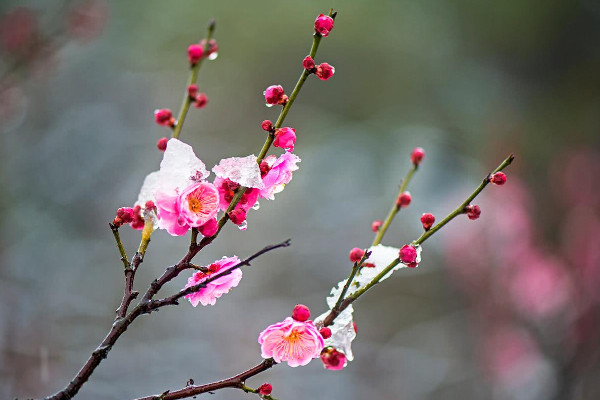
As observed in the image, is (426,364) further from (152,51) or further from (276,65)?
(152,51)

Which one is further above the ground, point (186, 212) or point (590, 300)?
point (590, 300)

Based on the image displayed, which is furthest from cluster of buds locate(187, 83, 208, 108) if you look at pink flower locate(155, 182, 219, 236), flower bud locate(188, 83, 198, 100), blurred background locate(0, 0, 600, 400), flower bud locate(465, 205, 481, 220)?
blurred background locate(0, 0, 600, 400)

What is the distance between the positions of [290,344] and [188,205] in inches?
4.0

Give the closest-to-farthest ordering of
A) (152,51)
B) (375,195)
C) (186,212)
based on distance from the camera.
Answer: (186,212), (375,195), (152,51)

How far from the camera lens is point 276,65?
2877mm

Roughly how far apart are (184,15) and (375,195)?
5.04 feet

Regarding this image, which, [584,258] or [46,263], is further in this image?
[46,263]

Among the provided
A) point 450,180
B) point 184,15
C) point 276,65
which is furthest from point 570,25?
point 184,15

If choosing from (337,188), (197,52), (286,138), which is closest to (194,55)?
(197,52)

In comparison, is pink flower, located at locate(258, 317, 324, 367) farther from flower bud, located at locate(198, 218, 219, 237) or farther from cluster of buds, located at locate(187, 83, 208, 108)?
cluster of buds, located at locate(187, 83, 208, 108)

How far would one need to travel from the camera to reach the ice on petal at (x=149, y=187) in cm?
31

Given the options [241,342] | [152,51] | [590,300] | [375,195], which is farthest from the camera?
[152,51]

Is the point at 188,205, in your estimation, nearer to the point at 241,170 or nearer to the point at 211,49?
the point at 241,170

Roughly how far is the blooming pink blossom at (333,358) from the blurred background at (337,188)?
103cm
